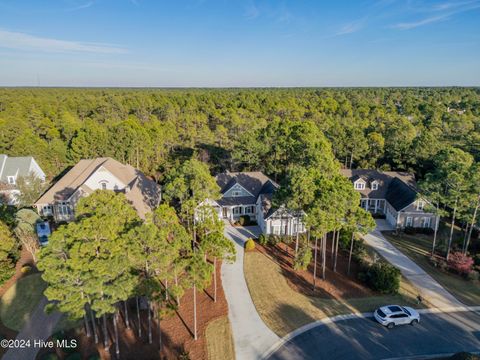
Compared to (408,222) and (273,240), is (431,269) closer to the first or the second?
(408,222)

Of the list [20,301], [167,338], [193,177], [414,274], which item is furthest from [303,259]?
[20,301]

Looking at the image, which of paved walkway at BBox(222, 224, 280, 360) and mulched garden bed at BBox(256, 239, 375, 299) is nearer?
paved walkway at BBox(222, 224, 280, 360)

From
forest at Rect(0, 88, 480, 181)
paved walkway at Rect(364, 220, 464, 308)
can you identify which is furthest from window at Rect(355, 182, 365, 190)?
forest at Rect(0, 88, 480, 181)

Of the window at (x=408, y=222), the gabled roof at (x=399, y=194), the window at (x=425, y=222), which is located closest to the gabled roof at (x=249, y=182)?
the gabled roof at (x=399, y=194)

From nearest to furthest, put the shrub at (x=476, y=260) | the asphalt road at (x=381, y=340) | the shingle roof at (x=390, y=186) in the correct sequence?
1. the asphalt road at (x=381, y=340)
2. the shrub at (x=476, y=260)
3. the shingle roof at (x=390, y=186)

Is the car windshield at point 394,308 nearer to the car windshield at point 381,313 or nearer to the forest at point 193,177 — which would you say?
the car windshield at point 381,313

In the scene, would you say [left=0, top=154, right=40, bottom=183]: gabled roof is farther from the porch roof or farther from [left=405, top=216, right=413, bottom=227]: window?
[left=405, top=216, right=413, bottom=227]: window
